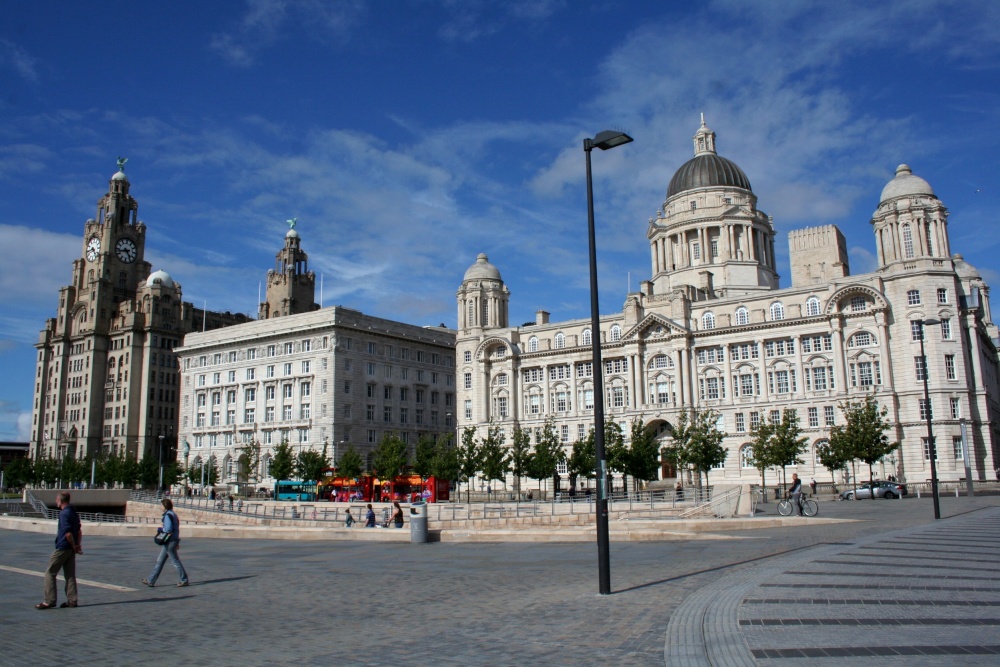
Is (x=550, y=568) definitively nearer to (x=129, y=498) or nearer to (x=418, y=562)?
(x=418, y=562)

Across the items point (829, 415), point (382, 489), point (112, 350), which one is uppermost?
point (112, 350)

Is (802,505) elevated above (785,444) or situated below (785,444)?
below

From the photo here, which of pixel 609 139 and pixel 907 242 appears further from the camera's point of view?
pixel 907 242

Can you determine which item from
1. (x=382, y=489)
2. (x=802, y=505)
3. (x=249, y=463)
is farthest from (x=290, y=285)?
(x=802, y=505)

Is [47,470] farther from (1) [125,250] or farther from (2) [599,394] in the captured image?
(2) [599,394]

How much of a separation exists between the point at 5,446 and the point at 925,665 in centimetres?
20473

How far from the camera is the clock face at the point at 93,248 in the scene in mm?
132087

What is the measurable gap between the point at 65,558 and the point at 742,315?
75.8 m

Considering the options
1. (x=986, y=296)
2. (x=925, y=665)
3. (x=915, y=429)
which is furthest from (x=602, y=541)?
(x=986, y=296)

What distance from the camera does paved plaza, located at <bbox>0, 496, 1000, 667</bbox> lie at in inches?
393

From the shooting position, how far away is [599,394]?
49.1 feet

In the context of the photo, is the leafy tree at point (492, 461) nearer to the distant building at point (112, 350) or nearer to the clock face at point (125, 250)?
the distant building at point (112, 350)

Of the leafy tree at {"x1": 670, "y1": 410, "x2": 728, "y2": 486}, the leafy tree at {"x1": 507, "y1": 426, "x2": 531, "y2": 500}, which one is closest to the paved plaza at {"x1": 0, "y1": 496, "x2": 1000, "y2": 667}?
the leafy tree at {"x1": 670, "y1": 410, "x2": 728, "y2": 486}

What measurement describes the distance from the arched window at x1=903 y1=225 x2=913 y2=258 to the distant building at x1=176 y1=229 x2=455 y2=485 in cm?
5672
